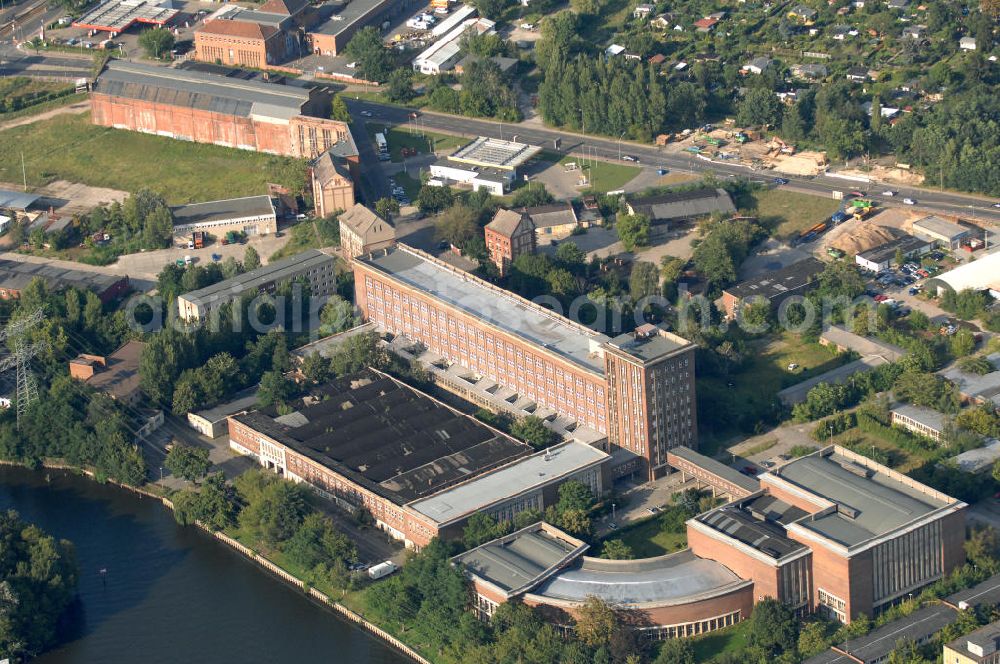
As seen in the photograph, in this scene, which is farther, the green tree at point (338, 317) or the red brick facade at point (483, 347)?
the green tree at point (338, 317)

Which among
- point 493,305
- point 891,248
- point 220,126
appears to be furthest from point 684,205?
point 220,126

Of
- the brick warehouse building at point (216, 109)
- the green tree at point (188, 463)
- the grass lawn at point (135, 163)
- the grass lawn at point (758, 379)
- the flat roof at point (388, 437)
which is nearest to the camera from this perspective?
the flat roof at point (388, 437)

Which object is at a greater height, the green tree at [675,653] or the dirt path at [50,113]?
the dirt path at [50,113]

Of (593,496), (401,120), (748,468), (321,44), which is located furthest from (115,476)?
(321,44)

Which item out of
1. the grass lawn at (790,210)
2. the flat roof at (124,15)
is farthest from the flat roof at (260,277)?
the flat roof at (124,15)

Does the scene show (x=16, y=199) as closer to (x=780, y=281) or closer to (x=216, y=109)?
(x=216, y=109)

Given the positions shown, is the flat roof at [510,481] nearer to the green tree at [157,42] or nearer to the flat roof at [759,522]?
the flat roof at [759,522]

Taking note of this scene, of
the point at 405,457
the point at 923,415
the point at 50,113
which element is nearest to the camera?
the point at 405,457

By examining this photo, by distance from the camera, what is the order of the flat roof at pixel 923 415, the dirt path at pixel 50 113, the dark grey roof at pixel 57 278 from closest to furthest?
the flat roof at pixel 923 415
the dark grey roof at pixel 57 278
the dirt path at pixel 50 113
